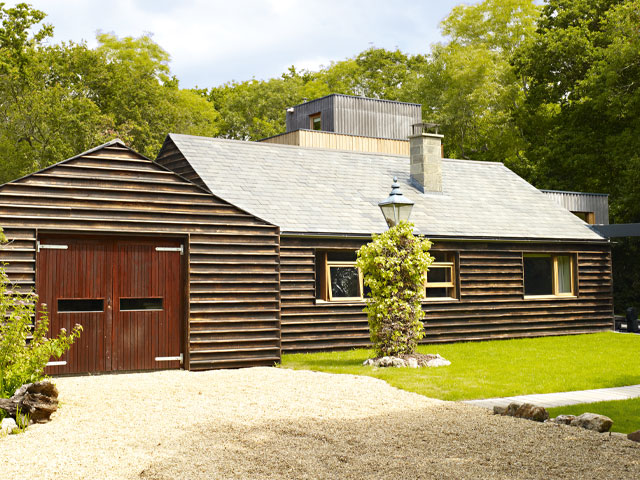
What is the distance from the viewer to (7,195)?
1162 centimetres

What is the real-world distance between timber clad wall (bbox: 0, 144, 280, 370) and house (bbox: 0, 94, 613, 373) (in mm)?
23

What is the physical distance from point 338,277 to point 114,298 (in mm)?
5780

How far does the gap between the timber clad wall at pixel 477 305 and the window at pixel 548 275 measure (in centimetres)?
25

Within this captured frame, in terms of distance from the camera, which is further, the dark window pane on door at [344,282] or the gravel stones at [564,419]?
the dark window pane on door at [344,282]

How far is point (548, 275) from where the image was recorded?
19.9 meters

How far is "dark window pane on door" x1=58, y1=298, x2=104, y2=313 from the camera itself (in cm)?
1213

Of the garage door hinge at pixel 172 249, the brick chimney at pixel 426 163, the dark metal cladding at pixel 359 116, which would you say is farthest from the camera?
the dark metal cladding at pixel 359 116

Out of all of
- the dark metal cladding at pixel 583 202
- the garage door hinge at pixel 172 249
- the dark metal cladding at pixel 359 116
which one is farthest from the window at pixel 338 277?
the dark metal cladding at pixel 359 116

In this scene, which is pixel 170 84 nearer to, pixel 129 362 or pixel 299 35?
pixel 299 35

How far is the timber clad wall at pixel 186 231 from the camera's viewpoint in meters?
11.8

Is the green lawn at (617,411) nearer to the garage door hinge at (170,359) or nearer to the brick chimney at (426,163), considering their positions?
the garage door hinge at (170,359)

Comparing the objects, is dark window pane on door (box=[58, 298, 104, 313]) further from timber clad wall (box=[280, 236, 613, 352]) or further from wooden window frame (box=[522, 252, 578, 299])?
wooden window frame (box=[522, 252, 578, 299])

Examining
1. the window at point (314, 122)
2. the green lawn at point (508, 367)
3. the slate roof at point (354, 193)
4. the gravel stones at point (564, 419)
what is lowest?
the green lawn at point (508, 367)

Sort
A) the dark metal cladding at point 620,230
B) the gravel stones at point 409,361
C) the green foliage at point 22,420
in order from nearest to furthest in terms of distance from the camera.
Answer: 1. the green foliage at point 22,420
2. the gravel stones at point 409,361
3. the dark metal cladding at point 620,230
